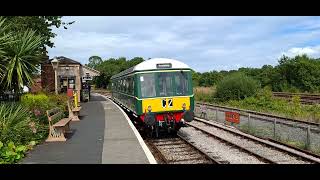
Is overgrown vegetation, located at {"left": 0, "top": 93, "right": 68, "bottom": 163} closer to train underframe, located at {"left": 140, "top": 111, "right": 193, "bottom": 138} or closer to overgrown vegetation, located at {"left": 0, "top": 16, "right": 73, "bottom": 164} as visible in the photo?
overgrown vegetation, located at {"left": 0, "top": 16, "right": 73, "bottom": 164}

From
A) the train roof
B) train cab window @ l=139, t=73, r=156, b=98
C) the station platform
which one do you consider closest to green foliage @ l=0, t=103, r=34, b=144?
the station platform

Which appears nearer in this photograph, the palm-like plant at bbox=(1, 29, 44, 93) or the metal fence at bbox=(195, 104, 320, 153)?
the palm-like plant at bbox=(1, 29, 44, 93)

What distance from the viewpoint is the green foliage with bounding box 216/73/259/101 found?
4212 centimetres

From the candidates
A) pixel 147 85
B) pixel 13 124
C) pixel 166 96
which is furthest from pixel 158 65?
pixel 13 124

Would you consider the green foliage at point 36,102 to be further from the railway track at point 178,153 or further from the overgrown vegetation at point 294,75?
the overgrown vegetation at point 294,75

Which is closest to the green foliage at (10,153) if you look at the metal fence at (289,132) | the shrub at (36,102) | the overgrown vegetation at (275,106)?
the shrub at (36,102)

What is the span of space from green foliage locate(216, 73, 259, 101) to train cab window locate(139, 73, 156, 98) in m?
27.1

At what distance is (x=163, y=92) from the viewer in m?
15.7

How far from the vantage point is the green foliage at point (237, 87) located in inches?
Result: 1658

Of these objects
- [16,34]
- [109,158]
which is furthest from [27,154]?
[16,34]

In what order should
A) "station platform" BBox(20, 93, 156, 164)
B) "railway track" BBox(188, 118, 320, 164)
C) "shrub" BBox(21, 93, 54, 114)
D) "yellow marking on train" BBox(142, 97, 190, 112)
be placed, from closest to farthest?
1. "station platform" BBox(20, 93, 156, 164)
2. "railway track" BBox(188, 118, 320, 164)
3. "shrub" BBox(21, 93, 54, 114)
4. "yellow marking on train" BBox(142, 97, 190, 112)

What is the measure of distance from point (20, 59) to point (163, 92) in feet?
20.8
